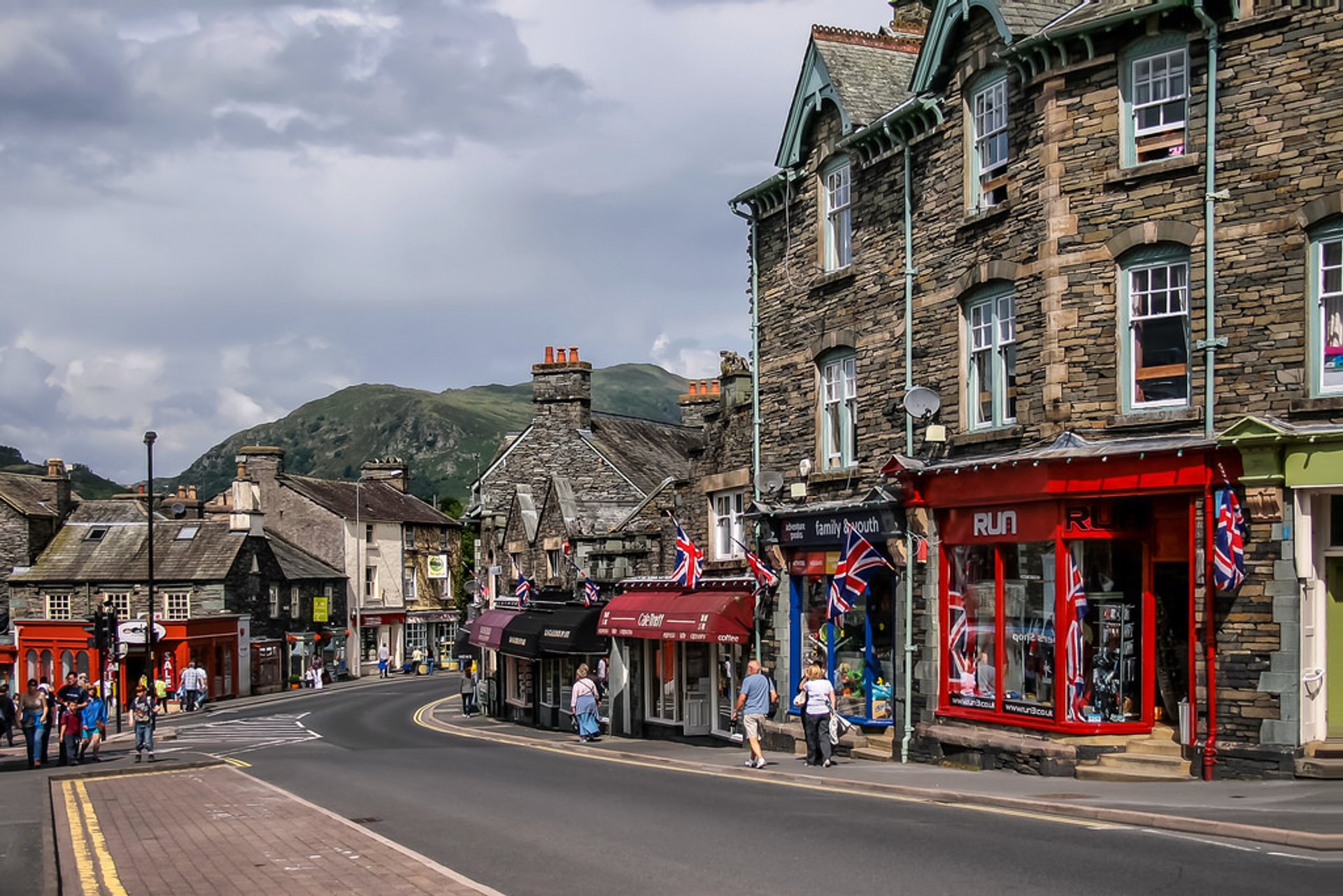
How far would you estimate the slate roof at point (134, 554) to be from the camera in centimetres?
6594

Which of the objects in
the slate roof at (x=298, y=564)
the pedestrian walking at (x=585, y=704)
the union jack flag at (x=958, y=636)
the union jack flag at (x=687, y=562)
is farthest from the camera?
the slate roof at (x=298, y=564)

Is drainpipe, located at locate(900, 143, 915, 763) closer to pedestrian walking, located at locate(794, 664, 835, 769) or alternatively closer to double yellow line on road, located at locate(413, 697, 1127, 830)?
pedestrian walking, located at locate(794, 664, 835, 769)

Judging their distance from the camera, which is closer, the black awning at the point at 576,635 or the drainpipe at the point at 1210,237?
the drainpipe at the point at 1210,237

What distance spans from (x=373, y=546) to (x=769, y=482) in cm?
6017

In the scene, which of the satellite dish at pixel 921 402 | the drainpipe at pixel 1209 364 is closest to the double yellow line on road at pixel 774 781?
the drainpipe at pixel 1209 364

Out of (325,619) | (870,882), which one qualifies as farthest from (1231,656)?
(325,619)

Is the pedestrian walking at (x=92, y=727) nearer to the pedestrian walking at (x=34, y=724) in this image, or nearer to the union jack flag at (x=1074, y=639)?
the pedestrian walking at (x=34, y=724)

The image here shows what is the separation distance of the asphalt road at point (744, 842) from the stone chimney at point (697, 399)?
22305 millimetres

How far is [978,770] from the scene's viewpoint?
20.9m

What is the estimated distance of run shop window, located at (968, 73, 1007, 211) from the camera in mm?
21734

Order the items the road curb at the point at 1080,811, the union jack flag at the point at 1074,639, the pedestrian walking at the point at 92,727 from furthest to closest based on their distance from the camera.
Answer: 1. the pedestrian walking at the point at 92,727
2. the union jack flag at the point at 1074,639
3. the road curb at the point at 1080,811

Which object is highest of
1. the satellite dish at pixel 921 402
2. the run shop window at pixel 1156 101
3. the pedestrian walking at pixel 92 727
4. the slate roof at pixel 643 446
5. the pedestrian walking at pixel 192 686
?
the run shop window at pixel 1156 101

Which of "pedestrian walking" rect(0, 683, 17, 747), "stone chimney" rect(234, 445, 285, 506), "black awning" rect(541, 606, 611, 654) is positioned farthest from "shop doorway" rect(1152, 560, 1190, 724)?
"stone chimney" rect(234, 445, 285, 506)

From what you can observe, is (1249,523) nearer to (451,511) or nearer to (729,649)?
(729,649)
